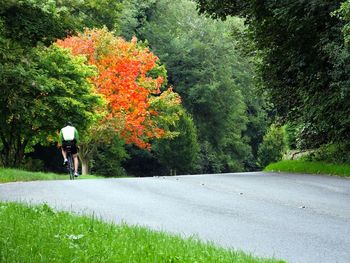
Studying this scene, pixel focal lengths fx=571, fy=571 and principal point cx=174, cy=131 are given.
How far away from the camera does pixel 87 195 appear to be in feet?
38.8

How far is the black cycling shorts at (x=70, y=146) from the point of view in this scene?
726 inches

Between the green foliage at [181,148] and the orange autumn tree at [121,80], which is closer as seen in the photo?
the orange autumn tree at [121,80]

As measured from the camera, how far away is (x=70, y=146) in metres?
18.6

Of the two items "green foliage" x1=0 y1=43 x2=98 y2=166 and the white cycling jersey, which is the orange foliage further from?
the white cycling jersey

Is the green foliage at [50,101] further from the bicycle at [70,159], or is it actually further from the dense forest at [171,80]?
the bicycle at [70,159]

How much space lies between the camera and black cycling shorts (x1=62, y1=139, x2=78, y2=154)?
18.4 m

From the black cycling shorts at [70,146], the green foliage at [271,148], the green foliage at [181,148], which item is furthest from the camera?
the green foliage at [271,148]

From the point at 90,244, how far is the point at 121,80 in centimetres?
Result: 2625

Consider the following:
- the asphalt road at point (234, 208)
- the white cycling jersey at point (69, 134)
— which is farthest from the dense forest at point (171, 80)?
the asphalt road at point (234, 208)

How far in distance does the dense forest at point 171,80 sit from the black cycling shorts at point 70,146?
2.78 m

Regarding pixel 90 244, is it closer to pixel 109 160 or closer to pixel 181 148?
pixel 109 160

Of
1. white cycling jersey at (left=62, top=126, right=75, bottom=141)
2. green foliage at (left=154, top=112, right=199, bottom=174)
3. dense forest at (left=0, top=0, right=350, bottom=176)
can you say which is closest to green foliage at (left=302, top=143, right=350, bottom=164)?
dense forest at (left=0, top=0, right=350, bottom=176)

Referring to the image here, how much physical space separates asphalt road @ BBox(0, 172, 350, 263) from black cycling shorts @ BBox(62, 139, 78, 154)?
388 cm

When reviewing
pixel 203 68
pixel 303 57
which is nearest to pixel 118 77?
pixel 303 57
